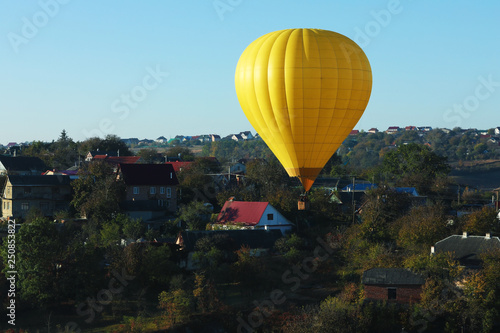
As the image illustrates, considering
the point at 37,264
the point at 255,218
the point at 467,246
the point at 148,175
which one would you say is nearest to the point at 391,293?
the point at 467,246

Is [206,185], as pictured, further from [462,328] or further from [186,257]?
[462,328]

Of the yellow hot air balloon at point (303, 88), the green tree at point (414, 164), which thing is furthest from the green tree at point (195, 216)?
the green tree at point (414, 164)

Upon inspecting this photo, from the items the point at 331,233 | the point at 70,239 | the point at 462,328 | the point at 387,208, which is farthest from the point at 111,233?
the point at 462,328

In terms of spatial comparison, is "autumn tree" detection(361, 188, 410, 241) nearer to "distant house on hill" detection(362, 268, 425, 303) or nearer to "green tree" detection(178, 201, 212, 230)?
"distant house on hill" detection(362, 268, 425, 303)

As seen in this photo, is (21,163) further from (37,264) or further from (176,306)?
(176,306)

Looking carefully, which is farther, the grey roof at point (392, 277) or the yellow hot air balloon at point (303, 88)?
the yellow hot air balloon at point (303, 88)

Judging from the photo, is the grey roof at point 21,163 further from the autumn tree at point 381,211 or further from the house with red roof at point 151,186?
the autumn tree at point 381,211
